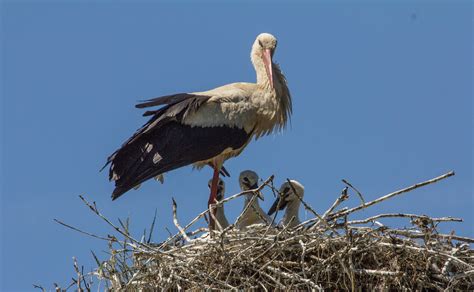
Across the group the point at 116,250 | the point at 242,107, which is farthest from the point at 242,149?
the point at 116,250

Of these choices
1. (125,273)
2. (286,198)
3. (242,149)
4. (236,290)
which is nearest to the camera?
(236,290)

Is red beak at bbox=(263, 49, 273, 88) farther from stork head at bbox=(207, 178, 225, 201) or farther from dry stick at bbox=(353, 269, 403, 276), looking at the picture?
dry stick at bbox=(353, 269, 403, 276)

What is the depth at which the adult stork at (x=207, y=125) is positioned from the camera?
9977mm

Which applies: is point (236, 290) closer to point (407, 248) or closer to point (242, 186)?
point (407, 248)

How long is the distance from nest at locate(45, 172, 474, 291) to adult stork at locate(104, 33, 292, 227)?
1892mm

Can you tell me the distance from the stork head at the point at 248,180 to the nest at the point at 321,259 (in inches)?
84.8

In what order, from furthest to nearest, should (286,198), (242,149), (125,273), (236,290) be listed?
(242,149), (286,198), (125,273), (236,290)

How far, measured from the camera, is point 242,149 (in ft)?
35.1

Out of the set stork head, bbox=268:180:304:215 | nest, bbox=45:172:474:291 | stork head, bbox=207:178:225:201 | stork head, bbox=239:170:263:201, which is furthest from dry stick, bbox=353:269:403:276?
stork head, bbox=207:178:225:201

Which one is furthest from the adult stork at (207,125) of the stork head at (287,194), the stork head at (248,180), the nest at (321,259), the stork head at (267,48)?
the nest at (321,259)

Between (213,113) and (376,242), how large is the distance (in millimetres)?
2850

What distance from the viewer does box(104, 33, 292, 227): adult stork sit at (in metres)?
9.98

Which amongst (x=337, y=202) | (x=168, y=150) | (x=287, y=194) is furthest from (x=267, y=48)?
(x=337, y=202)

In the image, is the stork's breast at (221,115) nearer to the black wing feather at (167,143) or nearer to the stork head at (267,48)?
the black wing feather at (167,143)
